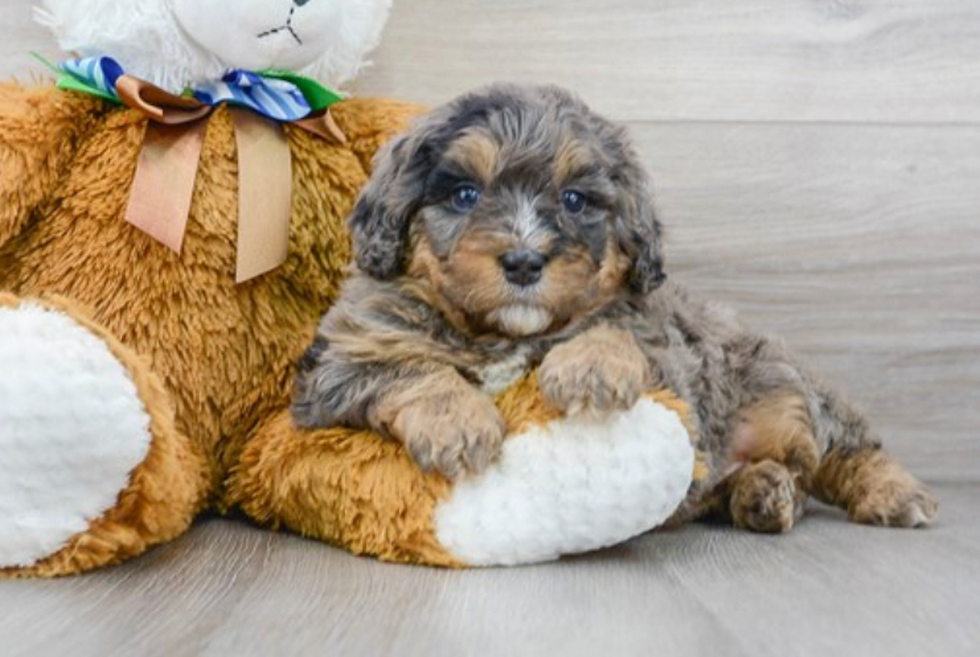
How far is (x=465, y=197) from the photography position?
188cm

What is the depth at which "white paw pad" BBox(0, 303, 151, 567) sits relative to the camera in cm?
162

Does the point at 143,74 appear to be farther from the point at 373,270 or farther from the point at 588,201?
the point at 588,201

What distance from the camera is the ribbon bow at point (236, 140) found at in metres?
1.99

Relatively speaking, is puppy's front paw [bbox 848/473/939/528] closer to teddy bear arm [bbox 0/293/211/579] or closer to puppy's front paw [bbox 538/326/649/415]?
puppy's front paw [bbox 538/326/649/415]

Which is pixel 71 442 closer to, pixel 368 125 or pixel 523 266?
pixel 523 266

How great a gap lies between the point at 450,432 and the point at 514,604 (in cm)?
28

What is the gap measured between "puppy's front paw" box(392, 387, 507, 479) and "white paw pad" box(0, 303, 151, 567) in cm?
38

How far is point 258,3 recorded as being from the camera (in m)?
1.99

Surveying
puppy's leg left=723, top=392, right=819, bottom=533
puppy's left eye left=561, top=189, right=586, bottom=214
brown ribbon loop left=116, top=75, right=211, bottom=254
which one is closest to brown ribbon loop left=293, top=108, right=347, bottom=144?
brown ribbon loop left=116, top=75, right=211, bottom=254

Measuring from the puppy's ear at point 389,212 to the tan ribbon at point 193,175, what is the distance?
20 centimetres

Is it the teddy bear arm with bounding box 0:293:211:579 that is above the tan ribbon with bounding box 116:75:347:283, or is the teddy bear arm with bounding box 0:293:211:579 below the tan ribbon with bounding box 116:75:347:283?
below

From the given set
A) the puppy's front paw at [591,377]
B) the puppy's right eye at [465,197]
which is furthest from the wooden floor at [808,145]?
the puppy's front paw at [591,377]

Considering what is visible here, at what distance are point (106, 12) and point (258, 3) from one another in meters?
0.27

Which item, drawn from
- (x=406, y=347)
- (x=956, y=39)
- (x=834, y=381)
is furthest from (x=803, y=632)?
(x=956, y=39)
